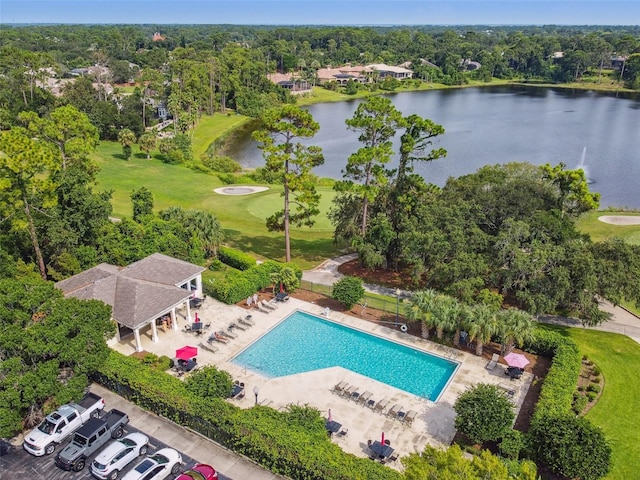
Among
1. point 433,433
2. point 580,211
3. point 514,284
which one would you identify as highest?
point 580,211

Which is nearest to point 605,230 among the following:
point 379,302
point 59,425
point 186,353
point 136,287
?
point 379,302

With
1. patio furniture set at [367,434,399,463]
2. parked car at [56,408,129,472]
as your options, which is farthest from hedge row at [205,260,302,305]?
patio furniture set at [367,434,399,463]

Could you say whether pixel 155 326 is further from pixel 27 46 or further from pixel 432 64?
pixel 27 46

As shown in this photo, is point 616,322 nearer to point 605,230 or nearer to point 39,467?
point 605,230

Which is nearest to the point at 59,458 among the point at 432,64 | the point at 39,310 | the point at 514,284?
the point at 39,310

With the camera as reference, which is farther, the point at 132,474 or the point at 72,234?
the point at 72,234

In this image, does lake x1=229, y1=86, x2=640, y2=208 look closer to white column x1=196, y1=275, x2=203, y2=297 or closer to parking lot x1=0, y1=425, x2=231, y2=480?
white column x1=196, y1=275, x2=203, y2=297
